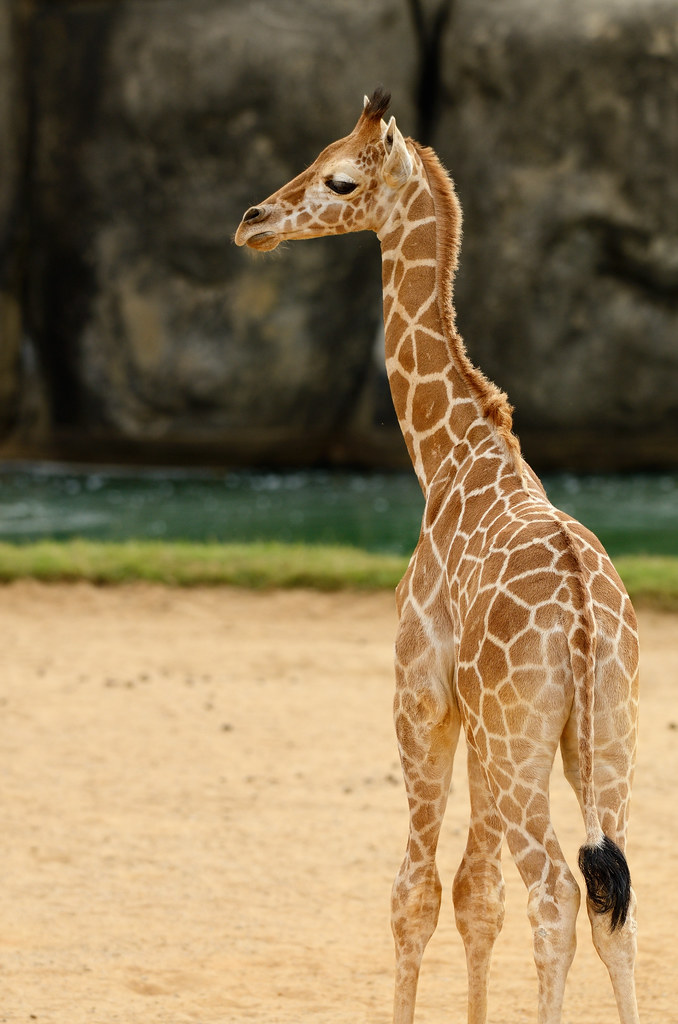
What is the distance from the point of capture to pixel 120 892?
478 centimetres

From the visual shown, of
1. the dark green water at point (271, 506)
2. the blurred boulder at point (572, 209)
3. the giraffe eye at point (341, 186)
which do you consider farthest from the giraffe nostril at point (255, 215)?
the blurred boulder at point (572, 209)

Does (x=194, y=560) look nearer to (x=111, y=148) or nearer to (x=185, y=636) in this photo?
(x=185, y=636)

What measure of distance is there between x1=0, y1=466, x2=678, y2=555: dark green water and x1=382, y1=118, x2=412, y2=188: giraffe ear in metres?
7.81

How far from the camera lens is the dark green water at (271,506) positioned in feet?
41.5

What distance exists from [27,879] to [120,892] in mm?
392

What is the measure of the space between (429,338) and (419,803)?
1424 millimetres

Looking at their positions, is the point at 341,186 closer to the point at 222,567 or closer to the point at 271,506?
the point at 222,567

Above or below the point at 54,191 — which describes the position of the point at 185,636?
below

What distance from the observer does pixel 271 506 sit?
14.9 meters

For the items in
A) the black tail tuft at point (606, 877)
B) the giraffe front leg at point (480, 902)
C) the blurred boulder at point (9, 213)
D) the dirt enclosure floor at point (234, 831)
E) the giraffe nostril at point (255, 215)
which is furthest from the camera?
the blurred boulder at point (9, 213)

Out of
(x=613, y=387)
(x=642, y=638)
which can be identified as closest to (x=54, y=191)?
(x=613, y=387)

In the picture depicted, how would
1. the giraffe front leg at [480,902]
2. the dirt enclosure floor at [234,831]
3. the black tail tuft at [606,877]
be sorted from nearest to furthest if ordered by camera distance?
the black tail tuft at [606,877], the giraffe front leg at [480,902], the dirt enclosure floor at [234,831]

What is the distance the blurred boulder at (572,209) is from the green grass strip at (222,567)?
24.7 ft

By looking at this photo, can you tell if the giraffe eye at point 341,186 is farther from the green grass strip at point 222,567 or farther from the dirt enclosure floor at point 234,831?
the green grass strip at point 222,567
